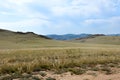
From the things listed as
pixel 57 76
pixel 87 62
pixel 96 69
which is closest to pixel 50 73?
pixel 57 76

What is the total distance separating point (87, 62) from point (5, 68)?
16.4 ft

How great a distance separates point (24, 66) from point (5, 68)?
0.89 meters

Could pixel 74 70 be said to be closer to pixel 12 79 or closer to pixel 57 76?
pixel 57 76

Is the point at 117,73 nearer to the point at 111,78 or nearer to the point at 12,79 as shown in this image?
the point at 111,78

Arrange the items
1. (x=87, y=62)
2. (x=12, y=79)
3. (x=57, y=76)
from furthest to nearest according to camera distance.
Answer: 1. (x=87, y=62)
2. (x=57, y=76)
3. (x=12, y=79)

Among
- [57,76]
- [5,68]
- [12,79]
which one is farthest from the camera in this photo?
[5,68]

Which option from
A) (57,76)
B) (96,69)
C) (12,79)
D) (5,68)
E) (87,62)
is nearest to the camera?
(12,79)

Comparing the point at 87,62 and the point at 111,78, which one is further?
the point at 87,62

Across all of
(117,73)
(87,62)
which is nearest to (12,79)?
A: (117,73)

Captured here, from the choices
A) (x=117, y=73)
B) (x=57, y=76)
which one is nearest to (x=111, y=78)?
(x=117, y=73)

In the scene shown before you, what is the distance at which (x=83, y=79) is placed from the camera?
11320 mm

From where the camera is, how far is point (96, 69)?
13797 millimetres

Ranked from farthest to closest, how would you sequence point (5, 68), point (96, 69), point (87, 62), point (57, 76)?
1. point (87, 62)
2. point (96, 69)
3. point (5, 68)
4. point (57, 76)

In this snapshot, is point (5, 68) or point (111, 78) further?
point (5, 68)
